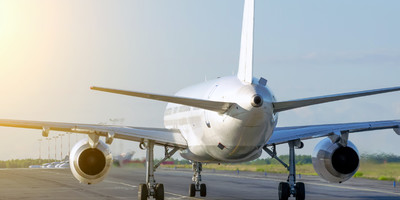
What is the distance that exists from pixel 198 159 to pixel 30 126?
6772 millimetres

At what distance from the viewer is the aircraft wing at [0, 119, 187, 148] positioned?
23078 millimetres

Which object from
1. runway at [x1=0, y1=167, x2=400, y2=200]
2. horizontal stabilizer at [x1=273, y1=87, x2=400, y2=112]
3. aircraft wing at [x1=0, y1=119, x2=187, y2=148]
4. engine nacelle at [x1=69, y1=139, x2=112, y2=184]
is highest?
horizontal stabilizer at [x1=273, y1=87, x2=400, y2=112]

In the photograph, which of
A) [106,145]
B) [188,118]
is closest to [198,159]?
[188,118]

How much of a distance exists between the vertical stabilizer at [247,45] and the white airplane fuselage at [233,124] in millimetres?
351

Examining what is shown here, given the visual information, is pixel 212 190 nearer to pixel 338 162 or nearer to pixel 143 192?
pixel 143 192

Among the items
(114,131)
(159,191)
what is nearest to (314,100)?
(114,131)

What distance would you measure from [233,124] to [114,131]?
676cm

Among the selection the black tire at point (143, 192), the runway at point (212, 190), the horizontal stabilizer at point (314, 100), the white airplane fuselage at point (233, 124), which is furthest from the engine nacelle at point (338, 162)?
the black tire at point (143, 192)

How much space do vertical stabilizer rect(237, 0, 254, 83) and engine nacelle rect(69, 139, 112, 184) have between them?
721cm

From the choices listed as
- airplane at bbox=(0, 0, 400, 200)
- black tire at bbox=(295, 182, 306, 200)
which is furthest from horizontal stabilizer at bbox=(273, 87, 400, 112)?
black tire at bbox=(295, 182, 306, 200)

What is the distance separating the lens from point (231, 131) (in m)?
19.5

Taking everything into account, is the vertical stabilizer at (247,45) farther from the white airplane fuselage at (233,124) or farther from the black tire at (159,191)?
the black tire at (159,191)

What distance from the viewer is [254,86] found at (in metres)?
19.0

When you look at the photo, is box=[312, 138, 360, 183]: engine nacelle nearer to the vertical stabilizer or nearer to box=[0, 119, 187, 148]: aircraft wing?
box=[0, 119, 187, 148]: aircraft wing
